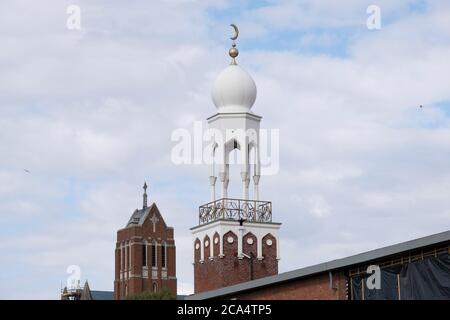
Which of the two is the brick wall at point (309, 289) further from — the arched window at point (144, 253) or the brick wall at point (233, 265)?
the arched window at point (144, 253)

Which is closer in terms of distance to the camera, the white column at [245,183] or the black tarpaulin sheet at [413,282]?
the black tarpaulin sheet at [413,282]

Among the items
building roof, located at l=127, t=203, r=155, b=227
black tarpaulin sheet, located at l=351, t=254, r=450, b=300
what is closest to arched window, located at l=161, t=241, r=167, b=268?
building roof, located at l=127, t=203, r=155, b=227

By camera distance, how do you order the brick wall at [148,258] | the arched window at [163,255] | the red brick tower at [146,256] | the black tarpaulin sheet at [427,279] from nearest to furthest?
the black tarpaulin sheet at [427,279], the brick wall at [148,258], the red brick tower at [146,256], the arched window at [163,255]

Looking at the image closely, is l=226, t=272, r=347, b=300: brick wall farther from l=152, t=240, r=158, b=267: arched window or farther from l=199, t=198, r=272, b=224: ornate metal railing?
l=152, t=240, r=158, b=267: arched window

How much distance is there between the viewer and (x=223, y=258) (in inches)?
2859

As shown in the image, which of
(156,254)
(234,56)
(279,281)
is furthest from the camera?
(156,254)

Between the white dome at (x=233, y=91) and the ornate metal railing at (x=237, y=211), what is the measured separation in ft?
20.5

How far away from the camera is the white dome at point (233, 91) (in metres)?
76.3

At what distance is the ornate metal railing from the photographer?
241 feet

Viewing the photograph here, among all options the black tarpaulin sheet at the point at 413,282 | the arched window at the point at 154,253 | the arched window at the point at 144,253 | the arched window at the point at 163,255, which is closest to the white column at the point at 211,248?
the black tarpaulin sheet at the point at 413,282

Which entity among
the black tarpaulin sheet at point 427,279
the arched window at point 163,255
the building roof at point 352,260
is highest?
the arched window at point 163,255
